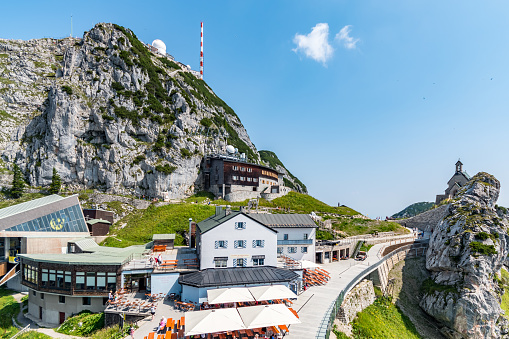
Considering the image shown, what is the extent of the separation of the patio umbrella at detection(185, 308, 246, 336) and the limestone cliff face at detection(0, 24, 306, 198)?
60487mm

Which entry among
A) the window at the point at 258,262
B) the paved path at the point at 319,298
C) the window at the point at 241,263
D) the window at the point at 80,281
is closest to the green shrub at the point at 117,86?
the window at the point at 80,281

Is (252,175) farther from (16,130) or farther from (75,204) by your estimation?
(16,130)

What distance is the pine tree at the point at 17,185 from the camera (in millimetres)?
64812

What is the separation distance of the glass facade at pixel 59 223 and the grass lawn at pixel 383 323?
1664 inches

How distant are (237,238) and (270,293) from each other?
7.90 meters

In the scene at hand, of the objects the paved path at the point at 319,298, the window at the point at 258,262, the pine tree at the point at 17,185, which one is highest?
the pine tree at the point at 17,185

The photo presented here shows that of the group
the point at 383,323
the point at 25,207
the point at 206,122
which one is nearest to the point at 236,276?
the point at 383,323

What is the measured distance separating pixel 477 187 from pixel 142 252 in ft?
201

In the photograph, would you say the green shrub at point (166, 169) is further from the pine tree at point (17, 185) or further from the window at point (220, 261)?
the window at point (220, 261)

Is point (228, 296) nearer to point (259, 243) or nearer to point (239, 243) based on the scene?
point (239, 243)

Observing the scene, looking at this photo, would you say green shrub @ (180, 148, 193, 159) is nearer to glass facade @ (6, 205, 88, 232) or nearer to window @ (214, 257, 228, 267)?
glass facade @ (6, 205, 88, 232)

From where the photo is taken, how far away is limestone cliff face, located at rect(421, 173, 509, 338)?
33156mm

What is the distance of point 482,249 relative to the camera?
36625mm

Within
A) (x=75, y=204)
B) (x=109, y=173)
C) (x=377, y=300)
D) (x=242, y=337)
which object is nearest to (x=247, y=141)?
(x=109, y=173)
